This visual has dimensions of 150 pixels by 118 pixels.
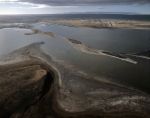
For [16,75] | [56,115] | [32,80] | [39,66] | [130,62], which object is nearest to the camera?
[56,115]

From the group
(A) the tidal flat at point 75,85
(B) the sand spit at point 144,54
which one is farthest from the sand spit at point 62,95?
(B) the sand spit at point 144,54

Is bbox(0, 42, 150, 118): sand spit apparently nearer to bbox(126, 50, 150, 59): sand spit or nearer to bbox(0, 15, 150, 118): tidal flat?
bbox(0, 15, 150, 118): tidal flat

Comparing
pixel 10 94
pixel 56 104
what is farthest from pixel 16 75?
pixel 56 104

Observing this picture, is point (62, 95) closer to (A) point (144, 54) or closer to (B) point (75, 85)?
(B) point (75, 85)

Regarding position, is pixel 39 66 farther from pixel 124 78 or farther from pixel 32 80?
pixel 124 78

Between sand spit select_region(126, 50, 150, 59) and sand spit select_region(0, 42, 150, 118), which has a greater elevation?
sand spit select_region(126, 50, 150, 59)

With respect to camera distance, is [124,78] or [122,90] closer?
[122,90]

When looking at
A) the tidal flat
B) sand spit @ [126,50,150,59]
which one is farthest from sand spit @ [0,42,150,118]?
sand spit @ [126,50,150,59]

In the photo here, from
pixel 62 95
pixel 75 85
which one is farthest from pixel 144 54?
pixel 62 95

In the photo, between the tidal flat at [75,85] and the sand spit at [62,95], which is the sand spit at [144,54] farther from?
the sand spit at [62,95]
